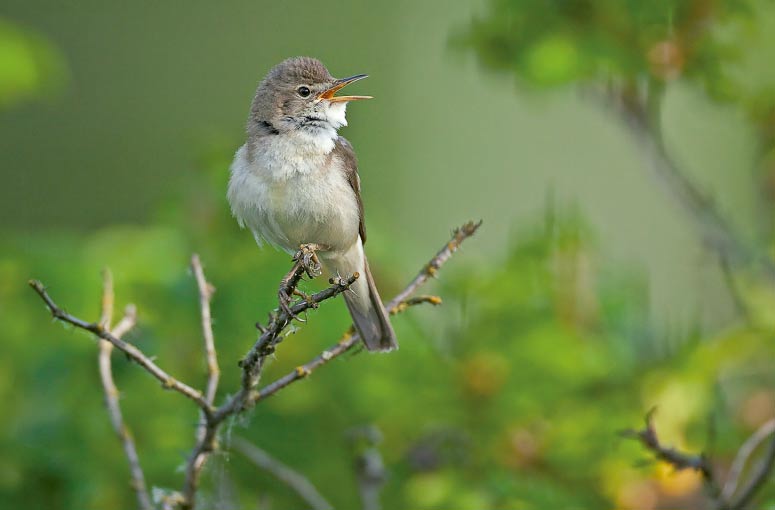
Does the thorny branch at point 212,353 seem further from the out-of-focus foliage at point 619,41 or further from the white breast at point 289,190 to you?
the out-of-focus foliage at point 619,41

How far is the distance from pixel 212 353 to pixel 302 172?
1.82ft

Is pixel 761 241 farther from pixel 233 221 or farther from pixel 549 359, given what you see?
pixel 233 221

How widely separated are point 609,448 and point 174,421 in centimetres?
130

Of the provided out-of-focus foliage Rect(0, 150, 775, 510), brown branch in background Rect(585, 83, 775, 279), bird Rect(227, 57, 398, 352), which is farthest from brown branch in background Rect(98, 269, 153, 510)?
brown branch in background Rect(585, 83, 775, 279)

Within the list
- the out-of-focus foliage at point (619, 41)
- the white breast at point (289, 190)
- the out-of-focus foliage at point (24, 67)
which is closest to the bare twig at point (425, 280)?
the white breast at point (289, 190)

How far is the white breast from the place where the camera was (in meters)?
2.57

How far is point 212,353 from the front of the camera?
221 cm

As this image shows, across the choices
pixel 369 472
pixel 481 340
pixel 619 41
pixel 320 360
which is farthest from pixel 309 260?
pixel 619 41

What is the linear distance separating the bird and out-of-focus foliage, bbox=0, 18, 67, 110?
1.77 meters

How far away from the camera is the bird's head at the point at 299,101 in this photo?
263cm

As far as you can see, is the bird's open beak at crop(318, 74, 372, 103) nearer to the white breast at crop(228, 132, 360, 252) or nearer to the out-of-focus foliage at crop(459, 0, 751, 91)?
the white breast at crop(228, 132, 360, 252)

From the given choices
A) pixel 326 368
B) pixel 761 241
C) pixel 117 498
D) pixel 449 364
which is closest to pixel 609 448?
pixel 449 364

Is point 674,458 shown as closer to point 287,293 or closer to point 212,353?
point 287,293

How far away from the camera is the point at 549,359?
11.5 ft
